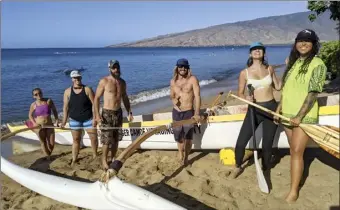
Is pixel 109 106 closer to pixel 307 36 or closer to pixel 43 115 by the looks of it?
pixel 43 115

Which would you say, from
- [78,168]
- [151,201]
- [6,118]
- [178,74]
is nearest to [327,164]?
[178,74]

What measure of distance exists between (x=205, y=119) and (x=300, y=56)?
2076 mm

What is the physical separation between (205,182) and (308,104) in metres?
1.74

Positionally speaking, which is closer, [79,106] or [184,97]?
[184,97]

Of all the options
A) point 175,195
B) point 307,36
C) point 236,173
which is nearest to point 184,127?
point 236,173

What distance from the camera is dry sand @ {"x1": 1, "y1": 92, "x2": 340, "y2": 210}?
12.3 ft

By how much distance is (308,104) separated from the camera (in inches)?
126

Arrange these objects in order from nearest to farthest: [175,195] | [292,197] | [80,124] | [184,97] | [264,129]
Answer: [292,197] < [175,195] < [264,129] < [184,97] < [80,124]

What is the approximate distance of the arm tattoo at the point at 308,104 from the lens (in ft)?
10.5

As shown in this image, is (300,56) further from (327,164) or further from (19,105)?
(19,105)

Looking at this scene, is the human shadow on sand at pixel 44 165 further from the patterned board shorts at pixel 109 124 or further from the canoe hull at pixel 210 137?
the canoe hull at pixel 210 137

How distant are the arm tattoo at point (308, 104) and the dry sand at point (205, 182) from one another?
107cm

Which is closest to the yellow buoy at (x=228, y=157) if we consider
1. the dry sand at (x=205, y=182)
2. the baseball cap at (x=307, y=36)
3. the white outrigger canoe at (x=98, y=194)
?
the dry sand at (x=205, y=182)

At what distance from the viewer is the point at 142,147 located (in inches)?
230
